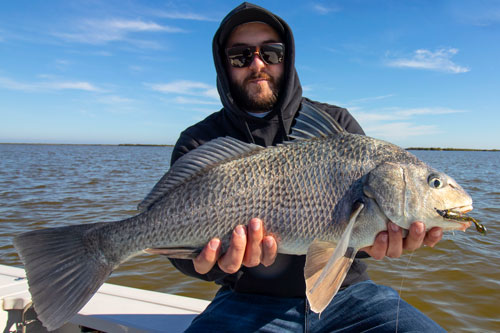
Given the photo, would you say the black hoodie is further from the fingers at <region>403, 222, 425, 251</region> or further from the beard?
the fingers at <region>403, 222, 425, 251</region>

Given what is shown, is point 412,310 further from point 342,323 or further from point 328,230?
point 328,230

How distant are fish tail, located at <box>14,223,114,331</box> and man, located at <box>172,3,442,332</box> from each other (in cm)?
70

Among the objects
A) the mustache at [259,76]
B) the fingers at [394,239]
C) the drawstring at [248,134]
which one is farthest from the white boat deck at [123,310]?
the mustache at [259,76]

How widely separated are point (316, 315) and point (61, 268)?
196 cm

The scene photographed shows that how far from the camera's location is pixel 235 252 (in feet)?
7.82

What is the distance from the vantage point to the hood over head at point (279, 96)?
3545mm

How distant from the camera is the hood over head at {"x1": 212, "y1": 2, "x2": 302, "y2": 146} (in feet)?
11.6

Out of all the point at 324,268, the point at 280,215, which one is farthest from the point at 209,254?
the point at 324,268

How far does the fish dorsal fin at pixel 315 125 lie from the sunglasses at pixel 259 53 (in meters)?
1.12

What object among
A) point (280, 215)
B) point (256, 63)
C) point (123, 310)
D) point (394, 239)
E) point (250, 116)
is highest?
point (256, 63)

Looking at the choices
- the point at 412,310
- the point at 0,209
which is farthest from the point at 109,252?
the point at 0,209

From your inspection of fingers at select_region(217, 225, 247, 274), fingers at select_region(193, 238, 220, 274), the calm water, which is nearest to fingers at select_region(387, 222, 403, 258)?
fingers at select_region(217, 225, 247, 274)

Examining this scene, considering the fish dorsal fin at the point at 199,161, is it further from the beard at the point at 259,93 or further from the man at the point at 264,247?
the beard at the point at 259,93

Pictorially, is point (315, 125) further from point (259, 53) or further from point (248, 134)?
point (259, 53)
